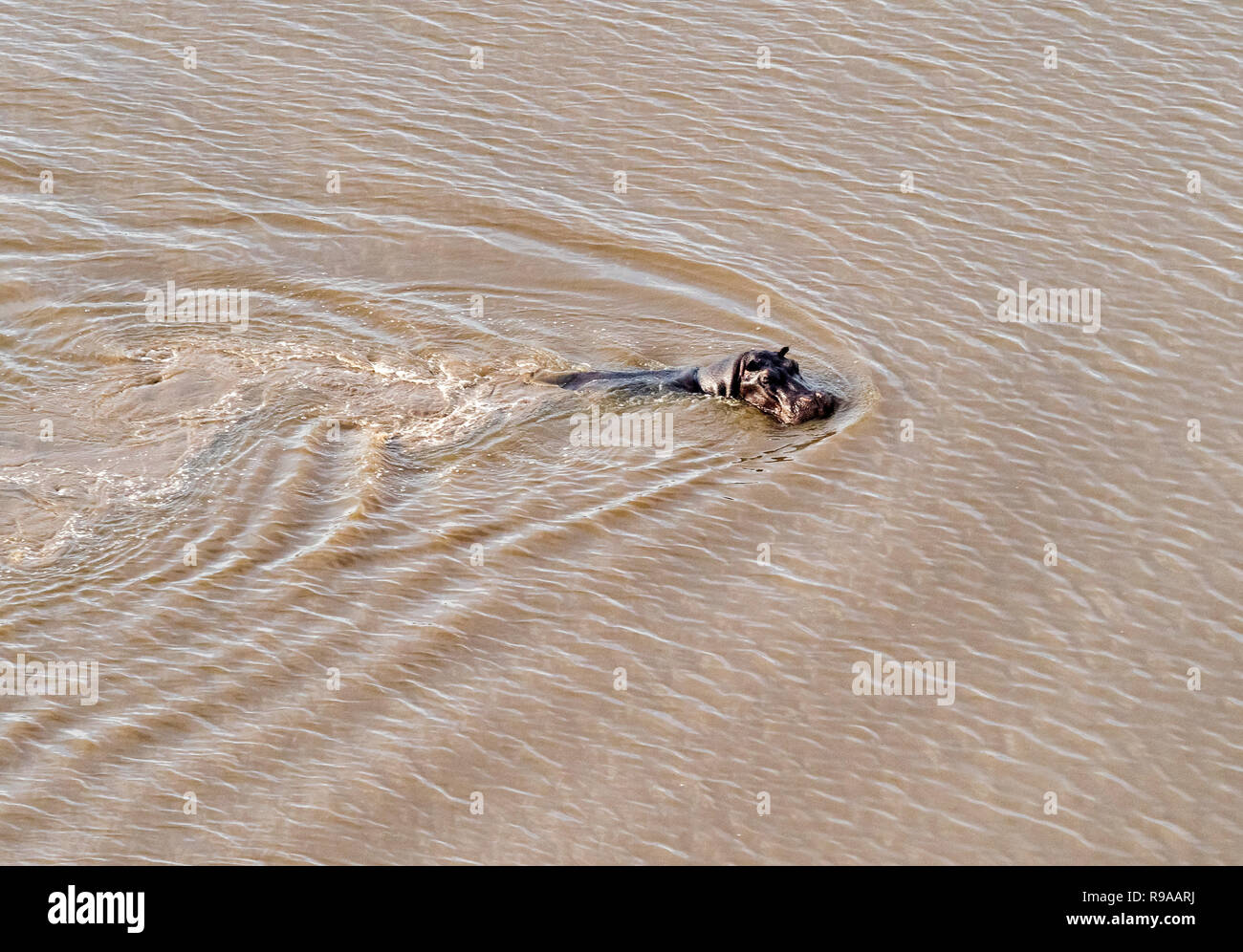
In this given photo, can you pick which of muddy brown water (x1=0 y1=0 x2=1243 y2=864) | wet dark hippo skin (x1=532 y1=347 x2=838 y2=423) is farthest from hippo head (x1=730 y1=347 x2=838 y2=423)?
muddy brown water (x1=0 y1=0 x2=1243 y2=864)

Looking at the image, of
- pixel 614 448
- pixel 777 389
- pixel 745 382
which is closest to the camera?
pixel 614 448

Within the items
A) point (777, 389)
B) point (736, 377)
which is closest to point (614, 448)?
point (736, 377)

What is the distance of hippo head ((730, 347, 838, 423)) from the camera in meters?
13.0

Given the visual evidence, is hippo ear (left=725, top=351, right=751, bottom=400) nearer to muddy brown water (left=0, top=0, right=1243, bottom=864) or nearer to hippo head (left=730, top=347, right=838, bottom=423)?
hippo head (left=730, top=347, right=838, bottom=423)

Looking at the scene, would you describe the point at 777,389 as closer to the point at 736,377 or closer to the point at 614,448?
the point at 736,377

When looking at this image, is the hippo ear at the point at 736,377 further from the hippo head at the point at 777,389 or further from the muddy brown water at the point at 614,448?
the muddy brown water at the point at 614,448

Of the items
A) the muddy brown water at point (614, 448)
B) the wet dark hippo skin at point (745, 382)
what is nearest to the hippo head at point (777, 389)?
the wet dark hippo skin at point (745, 382)

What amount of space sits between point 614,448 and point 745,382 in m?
1.31

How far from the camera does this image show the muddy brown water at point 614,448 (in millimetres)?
9625

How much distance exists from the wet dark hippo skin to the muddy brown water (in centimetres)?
31

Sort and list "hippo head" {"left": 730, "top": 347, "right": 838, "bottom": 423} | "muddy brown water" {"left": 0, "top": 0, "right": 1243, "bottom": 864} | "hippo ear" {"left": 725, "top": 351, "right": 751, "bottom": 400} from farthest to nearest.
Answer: "hippo ear" {"left": 725, "top": 351, "right": 751, "bottom": 400}, "hippo head" {"left": 730, "top": 347, "right": 838, "bottom": 423}, "muddy brown water" {"left": 0, "top": 0, "right": 1243, "bottom": 864}

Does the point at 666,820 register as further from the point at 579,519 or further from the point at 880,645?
the point at 579,519

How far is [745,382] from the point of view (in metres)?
13.1

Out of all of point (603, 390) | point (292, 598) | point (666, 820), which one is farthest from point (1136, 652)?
point (292, 598)
